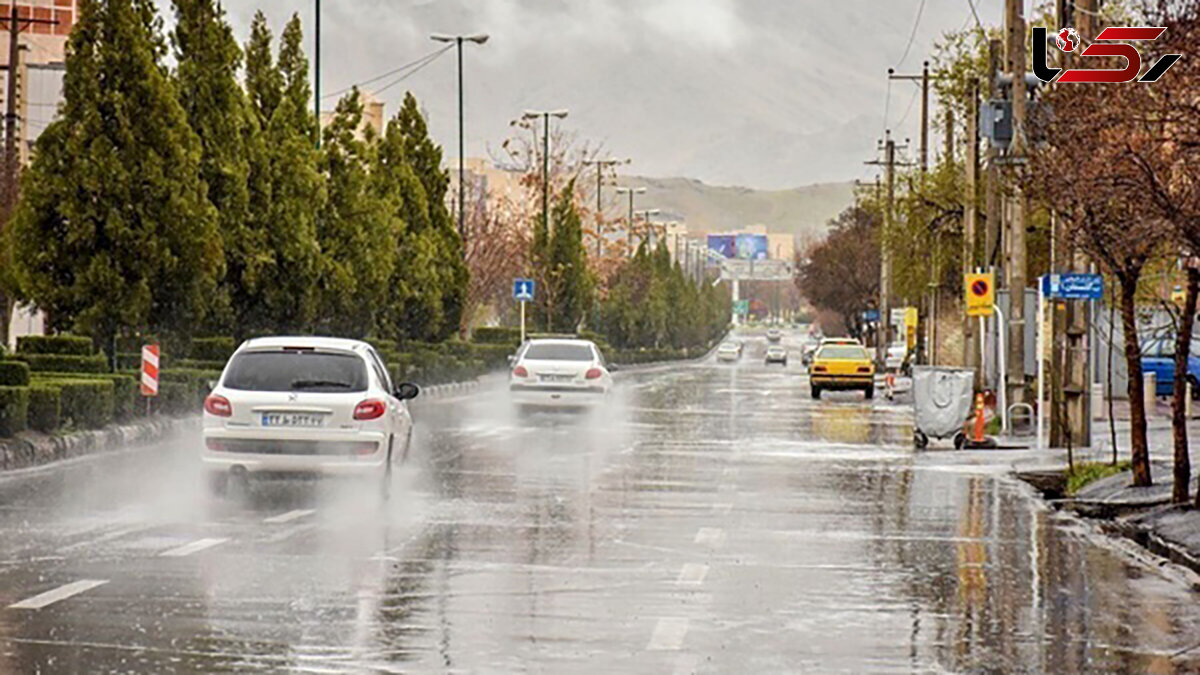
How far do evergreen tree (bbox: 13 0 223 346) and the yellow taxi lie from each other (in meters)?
30.9

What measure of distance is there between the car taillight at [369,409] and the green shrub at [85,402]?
9677 millimetres

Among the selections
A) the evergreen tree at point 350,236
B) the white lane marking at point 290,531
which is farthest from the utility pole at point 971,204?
the white lane marking at point 290,531

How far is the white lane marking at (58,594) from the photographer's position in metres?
13.2

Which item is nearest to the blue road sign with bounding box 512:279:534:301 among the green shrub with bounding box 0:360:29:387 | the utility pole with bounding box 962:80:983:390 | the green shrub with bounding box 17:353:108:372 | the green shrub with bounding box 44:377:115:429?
the utility pole with bounding box 962:80:983:390

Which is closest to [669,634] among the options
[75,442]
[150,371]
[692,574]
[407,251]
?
[692,574]

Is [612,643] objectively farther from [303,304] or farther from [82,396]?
[303,304]

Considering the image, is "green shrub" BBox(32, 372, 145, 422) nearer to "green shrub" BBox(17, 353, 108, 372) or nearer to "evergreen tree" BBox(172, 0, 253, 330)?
"green shrub" BBox(17, 353, 108, 372)

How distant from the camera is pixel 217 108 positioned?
147ft

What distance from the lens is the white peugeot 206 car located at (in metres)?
21.7

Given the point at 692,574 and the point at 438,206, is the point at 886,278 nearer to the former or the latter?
the point at 438,206

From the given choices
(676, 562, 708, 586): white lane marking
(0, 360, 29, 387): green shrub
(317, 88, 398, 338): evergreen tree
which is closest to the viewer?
(676, 562, 708, 586): white lane marking

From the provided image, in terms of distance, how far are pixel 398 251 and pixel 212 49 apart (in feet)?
69.8

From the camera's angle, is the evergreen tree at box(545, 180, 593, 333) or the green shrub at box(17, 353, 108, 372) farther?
the evergreen tree at box(545, 180, 593, 333)

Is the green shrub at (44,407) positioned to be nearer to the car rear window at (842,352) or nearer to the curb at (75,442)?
the curb at (75,442)
